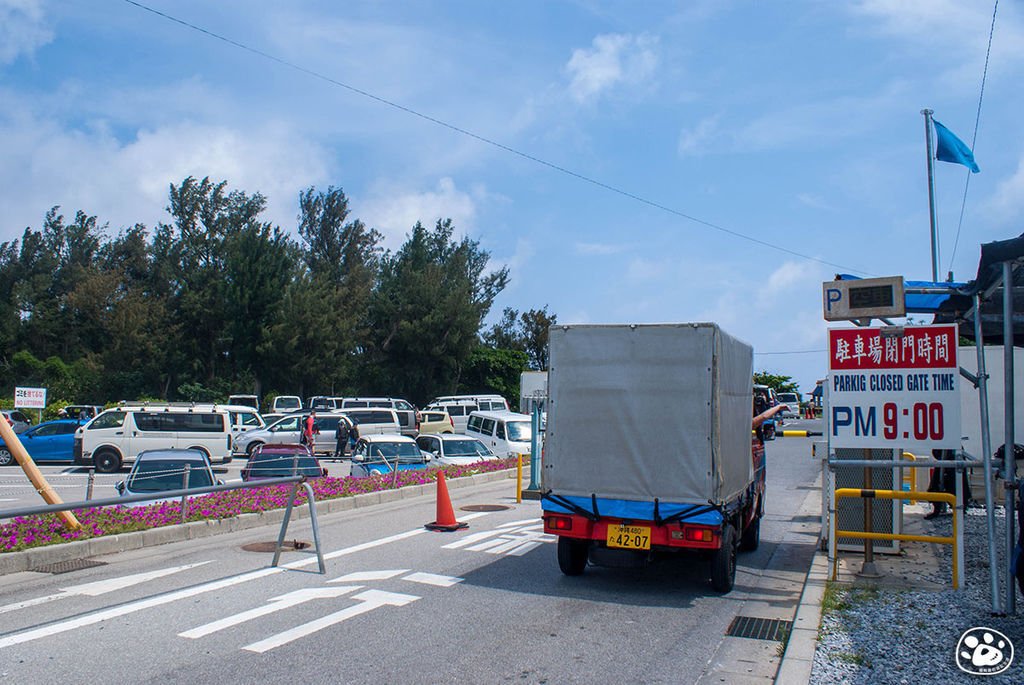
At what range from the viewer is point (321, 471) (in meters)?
18.1

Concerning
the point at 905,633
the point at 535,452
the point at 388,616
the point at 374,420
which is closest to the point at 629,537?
the point at 388,616

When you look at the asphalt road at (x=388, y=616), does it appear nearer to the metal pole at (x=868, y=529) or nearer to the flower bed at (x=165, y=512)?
the flower bed at (x=165, y=512)

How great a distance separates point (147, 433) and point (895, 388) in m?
23.1

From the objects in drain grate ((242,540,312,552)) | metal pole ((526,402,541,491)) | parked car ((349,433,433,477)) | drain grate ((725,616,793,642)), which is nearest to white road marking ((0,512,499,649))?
drain grate ((242,540,312,552))

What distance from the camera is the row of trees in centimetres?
5347

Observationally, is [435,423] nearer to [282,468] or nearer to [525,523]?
[282,468]

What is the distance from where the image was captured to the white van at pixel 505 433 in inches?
1075

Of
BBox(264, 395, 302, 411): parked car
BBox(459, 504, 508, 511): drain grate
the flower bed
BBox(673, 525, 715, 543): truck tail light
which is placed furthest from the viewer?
BBox(264, 395, 302, 411): parked car

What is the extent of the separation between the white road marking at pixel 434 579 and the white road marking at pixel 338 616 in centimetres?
64

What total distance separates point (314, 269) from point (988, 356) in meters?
57.2

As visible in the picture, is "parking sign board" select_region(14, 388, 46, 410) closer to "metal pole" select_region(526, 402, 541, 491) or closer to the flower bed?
the flower bed

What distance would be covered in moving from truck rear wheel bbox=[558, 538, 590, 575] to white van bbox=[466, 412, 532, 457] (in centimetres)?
1685

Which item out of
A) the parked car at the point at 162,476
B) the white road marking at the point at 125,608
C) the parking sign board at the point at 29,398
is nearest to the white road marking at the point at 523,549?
the white road marking at the point at 125,608

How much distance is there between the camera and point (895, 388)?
9.19 meters
